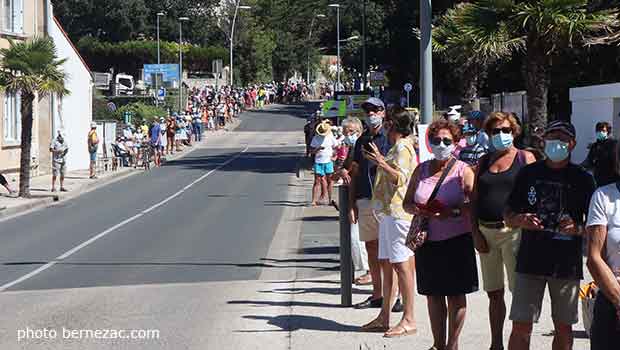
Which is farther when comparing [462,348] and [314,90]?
[314,90]

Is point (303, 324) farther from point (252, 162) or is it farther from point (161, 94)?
point (161, 94)

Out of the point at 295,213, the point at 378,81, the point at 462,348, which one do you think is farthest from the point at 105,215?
the point at 378,81

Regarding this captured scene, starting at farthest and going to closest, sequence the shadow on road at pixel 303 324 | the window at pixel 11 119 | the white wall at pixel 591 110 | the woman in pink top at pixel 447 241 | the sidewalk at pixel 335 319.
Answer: the window at pixel 11 119
the white wall at pixel 591 110
the shadow on road at pixel 303 324
the sidewalk at pixel 335 319
the woman in pink top at pixel 447 241

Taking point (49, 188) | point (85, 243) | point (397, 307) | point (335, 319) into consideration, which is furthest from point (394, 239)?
point (49, 188)

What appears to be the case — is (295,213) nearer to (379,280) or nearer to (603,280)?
(379,280)

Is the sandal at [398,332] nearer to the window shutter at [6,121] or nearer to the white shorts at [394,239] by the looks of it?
the white shorts at [394,239]

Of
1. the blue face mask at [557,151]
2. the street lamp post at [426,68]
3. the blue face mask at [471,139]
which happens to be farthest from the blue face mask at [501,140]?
the street lamp post at [426,68]

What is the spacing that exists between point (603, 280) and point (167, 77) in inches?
2853

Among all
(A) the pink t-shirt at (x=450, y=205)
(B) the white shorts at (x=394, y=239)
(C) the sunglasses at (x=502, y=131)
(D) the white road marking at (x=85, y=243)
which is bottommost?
(D) the white road marking at (x=85, y=243)

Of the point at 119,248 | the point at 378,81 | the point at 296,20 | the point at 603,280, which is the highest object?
the point at 296,20

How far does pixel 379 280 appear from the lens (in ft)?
33.1

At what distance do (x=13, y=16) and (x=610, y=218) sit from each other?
1296 inches

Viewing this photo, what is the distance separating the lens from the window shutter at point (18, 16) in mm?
35812

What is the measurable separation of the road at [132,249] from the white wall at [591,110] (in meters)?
6.73
